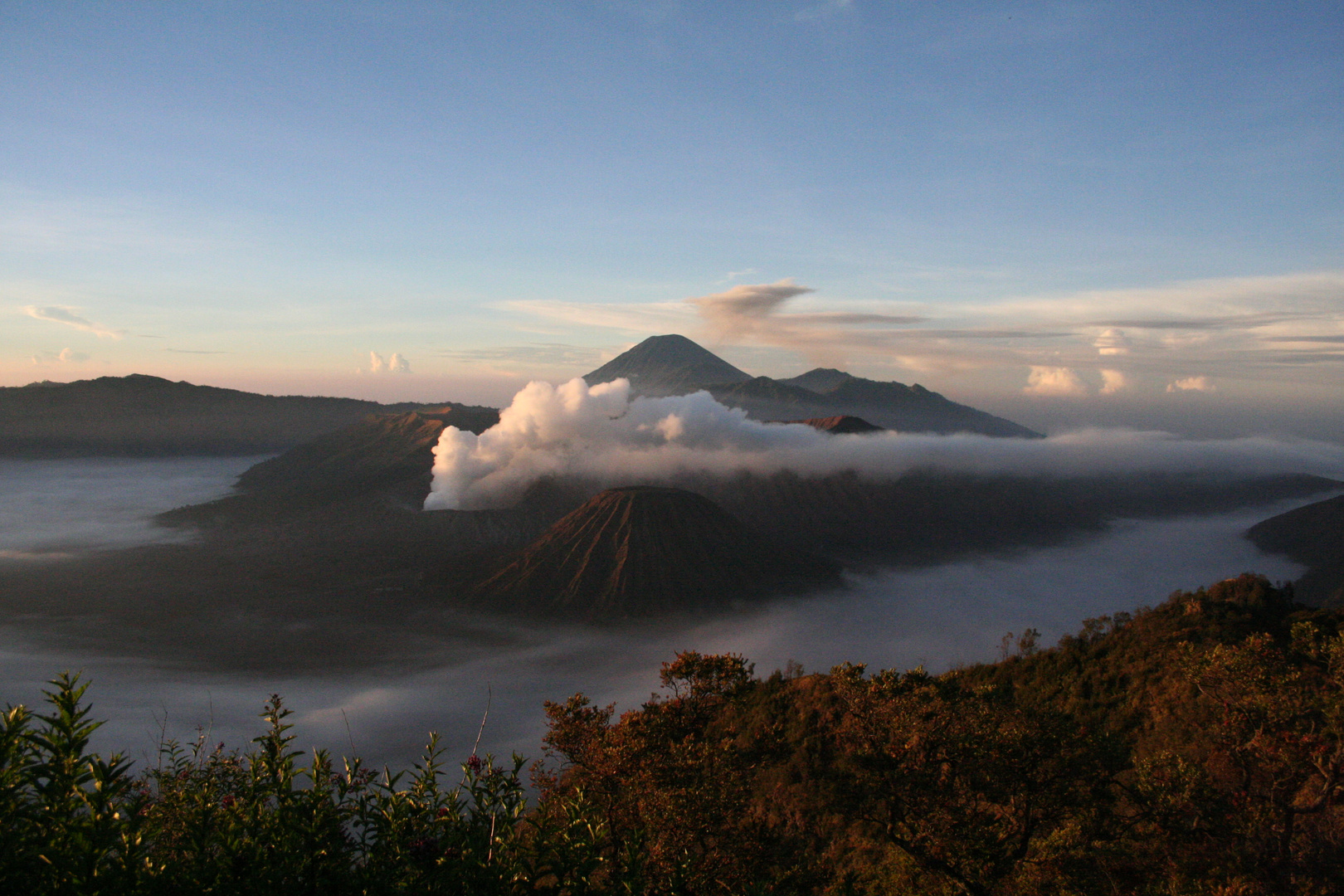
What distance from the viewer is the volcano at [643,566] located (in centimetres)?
11619

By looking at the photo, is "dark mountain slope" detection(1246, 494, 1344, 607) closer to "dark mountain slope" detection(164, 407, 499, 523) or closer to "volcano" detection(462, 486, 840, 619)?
"volcano" detection(462, 486, 840, 619)

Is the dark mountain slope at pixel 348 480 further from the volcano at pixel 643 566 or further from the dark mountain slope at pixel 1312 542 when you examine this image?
the dark mountain slope at pixel 1312 542

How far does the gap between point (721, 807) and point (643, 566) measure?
366 ft

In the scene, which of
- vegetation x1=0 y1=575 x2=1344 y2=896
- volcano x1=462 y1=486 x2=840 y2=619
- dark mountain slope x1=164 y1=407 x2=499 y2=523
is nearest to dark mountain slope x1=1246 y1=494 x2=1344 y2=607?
volcano x1=462 y1=486 x2=840 y2=619

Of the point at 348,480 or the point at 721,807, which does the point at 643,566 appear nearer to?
the point at 348,480

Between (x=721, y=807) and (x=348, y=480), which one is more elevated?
(x=721, y=807)

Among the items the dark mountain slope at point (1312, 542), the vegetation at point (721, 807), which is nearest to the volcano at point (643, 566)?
the dark mountain slope at point (1312, 542)

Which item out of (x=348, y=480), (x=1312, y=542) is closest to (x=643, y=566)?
(x=348, y=480)

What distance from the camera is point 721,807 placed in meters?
13.0

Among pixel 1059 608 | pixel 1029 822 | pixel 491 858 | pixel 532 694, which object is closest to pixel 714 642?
pixel 532 694

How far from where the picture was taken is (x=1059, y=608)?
135875 millimetres

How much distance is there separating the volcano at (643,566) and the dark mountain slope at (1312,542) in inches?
3358

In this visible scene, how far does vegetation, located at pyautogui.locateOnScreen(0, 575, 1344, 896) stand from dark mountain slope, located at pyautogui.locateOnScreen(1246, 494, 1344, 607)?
123 metres

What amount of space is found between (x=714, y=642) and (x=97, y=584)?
106 metres
